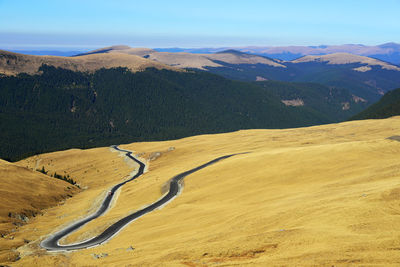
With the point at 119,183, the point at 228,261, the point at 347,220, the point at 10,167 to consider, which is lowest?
the point at 119,183

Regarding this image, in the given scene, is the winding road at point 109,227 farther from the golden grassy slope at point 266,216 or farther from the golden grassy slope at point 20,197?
the golden grassy slope at point 20,197

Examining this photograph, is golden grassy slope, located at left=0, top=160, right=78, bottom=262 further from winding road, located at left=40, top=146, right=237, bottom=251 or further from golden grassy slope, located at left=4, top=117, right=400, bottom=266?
winding road, located at left=40, top=146, right=237, bottom=251

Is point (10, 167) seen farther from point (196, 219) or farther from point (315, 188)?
point (315, 188)

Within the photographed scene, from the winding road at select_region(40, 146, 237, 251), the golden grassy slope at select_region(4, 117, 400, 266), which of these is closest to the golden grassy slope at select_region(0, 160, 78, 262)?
the golden grassy slope at select_region(4, 117, 400, 266)

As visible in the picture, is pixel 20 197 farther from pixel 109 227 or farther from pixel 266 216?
pixel 266 216

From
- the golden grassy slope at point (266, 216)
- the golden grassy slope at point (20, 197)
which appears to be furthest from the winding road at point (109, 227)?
the golden grassy slope at point (20, 197)

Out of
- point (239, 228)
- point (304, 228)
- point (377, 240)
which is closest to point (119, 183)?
point (239, 228)
